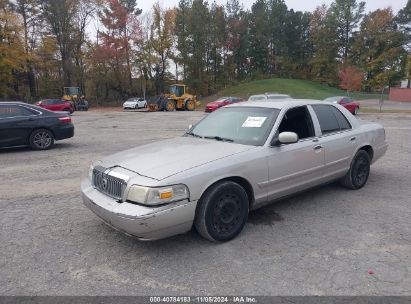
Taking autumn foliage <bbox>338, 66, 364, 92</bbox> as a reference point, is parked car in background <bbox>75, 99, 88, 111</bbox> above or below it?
below

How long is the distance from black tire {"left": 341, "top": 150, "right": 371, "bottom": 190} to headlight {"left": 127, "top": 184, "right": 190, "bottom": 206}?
3.25m

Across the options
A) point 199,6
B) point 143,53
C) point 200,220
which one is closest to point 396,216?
point 200,220

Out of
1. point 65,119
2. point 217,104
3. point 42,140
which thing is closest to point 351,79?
point 217,104

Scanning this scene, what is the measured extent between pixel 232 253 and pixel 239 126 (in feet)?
5.81

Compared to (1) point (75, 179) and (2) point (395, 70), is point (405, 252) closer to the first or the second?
(1) point (75, 179)

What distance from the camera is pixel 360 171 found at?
216 inches

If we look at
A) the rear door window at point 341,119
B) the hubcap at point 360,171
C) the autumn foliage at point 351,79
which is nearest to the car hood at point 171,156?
the rear door window at point 341,119

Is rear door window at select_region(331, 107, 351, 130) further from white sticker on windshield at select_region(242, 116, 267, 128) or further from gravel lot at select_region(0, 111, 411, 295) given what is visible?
white sticker on windshield at select_region(242, 116, 267, 128)

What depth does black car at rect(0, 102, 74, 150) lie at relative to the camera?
9016 mm

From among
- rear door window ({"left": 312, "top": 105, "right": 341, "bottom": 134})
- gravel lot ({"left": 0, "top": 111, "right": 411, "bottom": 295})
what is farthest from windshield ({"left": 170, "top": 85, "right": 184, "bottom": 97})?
rear door window ({"left": 312, "top": 105, "right": 341, "bottom": 134})

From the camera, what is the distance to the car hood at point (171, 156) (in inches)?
136

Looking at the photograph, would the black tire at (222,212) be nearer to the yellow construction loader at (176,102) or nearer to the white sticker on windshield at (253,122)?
the white sticker on windshield at (253,122)

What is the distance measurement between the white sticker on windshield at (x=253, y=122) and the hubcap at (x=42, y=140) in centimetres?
741

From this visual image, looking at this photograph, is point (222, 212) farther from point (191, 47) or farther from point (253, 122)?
point (191, 47)
